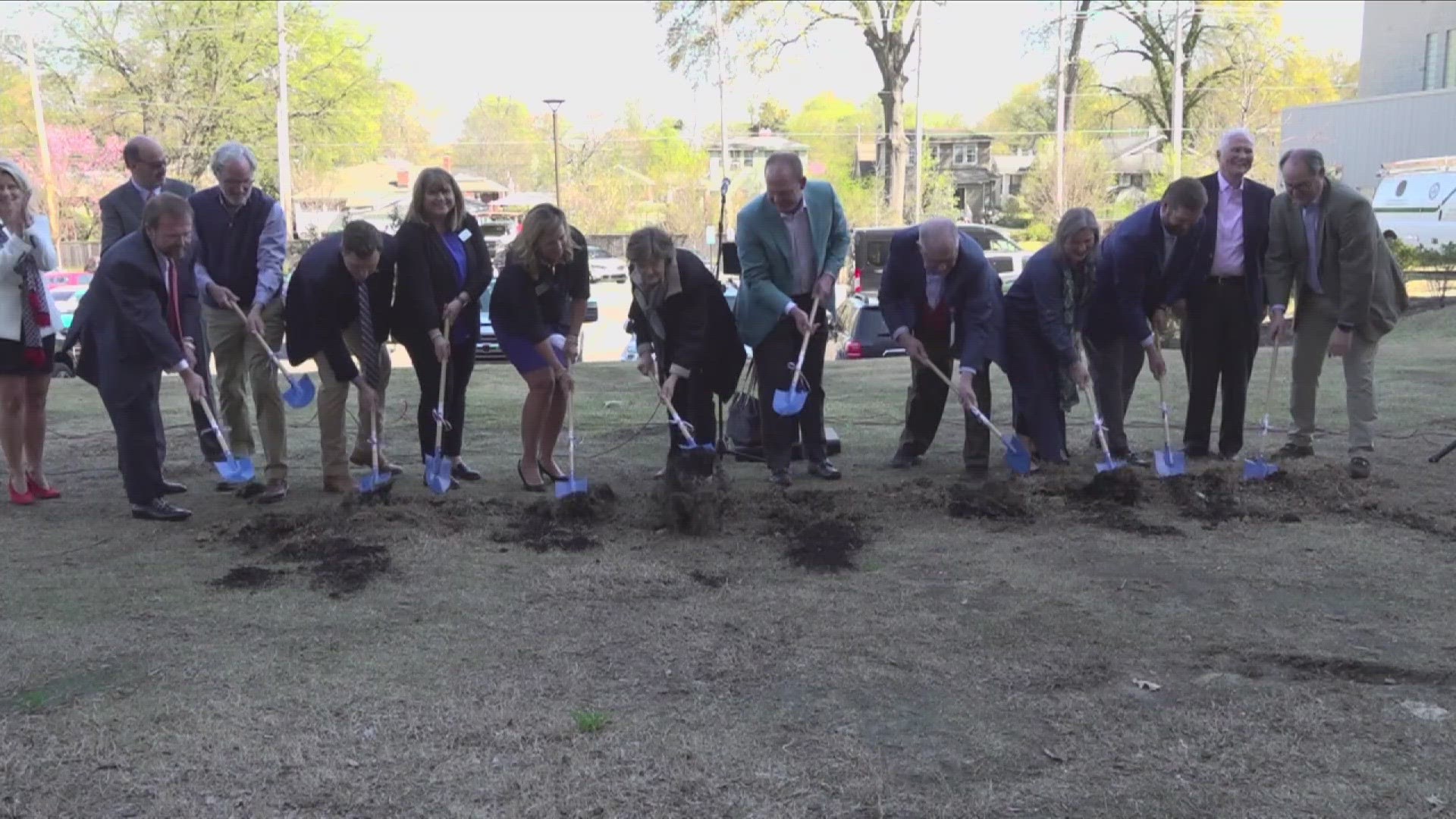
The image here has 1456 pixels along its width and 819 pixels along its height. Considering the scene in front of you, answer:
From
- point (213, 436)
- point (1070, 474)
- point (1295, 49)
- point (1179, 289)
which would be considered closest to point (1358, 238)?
point (1179, 289)

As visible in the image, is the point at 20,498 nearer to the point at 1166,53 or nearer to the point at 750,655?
the point at 750,655

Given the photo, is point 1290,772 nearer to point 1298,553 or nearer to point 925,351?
point 1298,553

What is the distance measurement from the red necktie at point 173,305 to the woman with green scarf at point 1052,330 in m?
4.27

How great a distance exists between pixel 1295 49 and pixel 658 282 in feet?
140

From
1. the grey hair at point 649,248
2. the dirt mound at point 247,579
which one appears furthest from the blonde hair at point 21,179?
the grey hair at point 649,248

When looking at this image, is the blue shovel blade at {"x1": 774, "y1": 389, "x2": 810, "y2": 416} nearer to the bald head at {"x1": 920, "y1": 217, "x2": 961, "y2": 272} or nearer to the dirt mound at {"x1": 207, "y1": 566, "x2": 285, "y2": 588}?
the bald head at {"x1": 920, "y1": 217, "x2": 961, "y2": 272}

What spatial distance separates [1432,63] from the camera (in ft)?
103

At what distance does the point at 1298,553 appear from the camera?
4.98 metres

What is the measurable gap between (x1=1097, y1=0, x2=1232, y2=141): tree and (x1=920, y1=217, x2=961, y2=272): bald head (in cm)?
3642

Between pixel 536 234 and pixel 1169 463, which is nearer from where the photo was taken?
pixel 536 234

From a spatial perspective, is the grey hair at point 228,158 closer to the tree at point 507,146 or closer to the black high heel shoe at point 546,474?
the black high heel shoe at point 546,474

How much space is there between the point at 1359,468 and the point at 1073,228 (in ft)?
6.43

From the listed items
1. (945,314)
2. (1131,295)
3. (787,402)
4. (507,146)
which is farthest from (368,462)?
(507,146)

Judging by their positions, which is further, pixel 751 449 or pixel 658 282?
pixel 751 449
